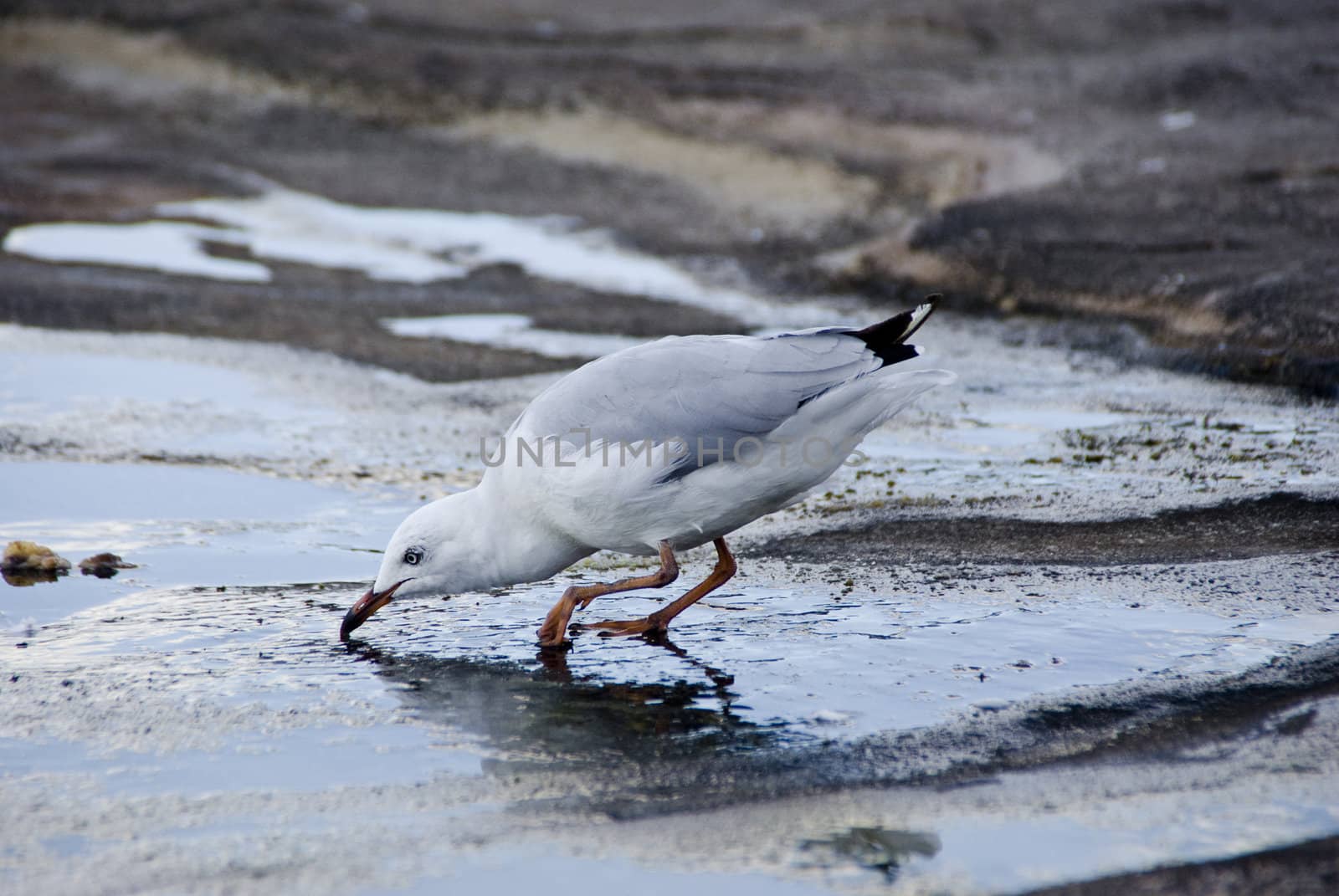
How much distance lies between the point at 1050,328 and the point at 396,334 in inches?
165

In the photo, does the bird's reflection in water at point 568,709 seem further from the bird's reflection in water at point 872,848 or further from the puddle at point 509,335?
the puddle at point 509,335

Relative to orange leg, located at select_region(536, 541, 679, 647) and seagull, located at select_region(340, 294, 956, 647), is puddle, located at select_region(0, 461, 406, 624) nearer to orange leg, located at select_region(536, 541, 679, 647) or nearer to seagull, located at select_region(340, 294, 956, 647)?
seagull, located at select_region(340, 294, 956, 647)

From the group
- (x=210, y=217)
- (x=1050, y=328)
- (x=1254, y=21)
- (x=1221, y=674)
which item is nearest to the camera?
(x=1221, y=674)

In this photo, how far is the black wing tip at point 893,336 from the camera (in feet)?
16.2

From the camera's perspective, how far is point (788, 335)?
196 inches

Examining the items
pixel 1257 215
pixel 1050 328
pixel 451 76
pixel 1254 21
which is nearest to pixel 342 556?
pixel 1050 328

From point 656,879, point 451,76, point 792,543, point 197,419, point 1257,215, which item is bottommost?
point 656,879

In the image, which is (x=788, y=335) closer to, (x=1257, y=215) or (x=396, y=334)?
(x=396, y=334)

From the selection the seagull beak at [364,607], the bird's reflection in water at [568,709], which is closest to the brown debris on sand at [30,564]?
the seagull beak at [364,607]

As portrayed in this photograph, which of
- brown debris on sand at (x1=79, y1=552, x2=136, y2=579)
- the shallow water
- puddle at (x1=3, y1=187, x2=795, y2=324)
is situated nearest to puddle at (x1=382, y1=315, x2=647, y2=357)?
puddle at (x1=3, y1=187, x2=795, y2=324)

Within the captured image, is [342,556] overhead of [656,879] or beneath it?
overhead

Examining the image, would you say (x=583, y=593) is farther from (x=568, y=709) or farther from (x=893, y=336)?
(x=893, y=336)

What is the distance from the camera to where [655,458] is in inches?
185

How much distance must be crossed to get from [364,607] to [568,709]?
3.06ft
